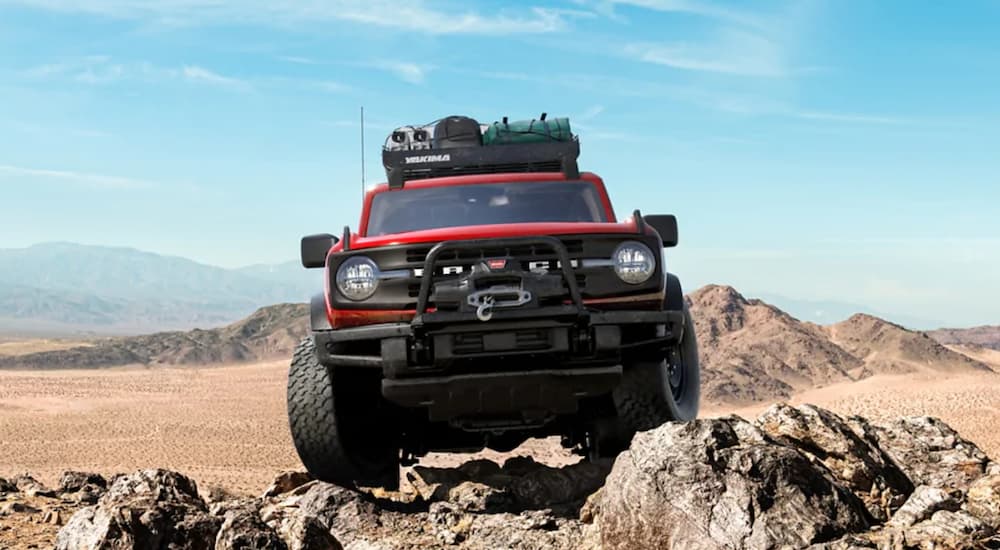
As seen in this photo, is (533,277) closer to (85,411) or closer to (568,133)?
(568,133)

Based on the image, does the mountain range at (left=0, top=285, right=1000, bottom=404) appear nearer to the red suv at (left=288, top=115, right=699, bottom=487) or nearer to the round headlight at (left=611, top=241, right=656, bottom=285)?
the red suv at (left=288, top=115, right=699, bottom=487)

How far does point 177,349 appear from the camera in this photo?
73.1 m

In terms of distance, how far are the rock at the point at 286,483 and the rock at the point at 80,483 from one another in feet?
6.57

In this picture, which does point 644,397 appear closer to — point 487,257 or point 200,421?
point 487,257

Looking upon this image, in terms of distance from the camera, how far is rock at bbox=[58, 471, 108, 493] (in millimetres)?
8102

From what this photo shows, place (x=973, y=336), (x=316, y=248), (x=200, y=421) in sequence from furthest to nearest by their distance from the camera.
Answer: (x=973, y=336) → (x=200, y=421) → (x=316, y=248)

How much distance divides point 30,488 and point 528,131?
522 centimetres

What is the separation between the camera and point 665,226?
271 inches

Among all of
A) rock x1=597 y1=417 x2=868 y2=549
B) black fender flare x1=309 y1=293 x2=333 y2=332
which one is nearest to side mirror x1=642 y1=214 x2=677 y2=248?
black fender flare x1=309 y1=293 x2=333 y2=332

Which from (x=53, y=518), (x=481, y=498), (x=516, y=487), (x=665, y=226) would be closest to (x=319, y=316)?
(x=481, y=498)

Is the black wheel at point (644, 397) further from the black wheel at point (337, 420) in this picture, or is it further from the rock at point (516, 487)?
the black wheel at point (337, 420)

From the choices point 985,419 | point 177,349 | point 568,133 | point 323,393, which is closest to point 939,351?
point 985,419

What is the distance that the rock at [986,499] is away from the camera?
492 cm

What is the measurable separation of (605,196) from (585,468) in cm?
196
